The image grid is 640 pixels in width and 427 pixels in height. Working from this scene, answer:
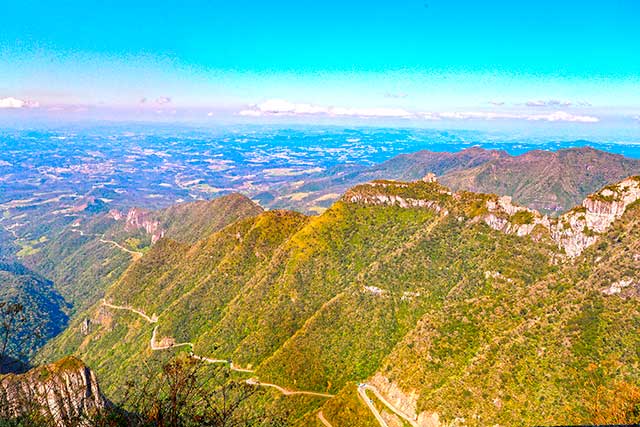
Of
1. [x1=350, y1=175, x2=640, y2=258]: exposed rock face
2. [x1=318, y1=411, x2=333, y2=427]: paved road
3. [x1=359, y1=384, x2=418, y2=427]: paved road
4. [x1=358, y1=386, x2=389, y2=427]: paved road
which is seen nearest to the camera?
[x1=359, y1=384, x2=418, y2=427]: paved road

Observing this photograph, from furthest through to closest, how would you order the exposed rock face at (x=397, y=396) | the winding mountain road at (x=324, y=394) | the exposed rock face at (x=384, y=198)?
the exposed rock face at (x=384, y=198) → the winding mountain road at (x=324, y=394) → the exposed rock face at (x=397, y=396)

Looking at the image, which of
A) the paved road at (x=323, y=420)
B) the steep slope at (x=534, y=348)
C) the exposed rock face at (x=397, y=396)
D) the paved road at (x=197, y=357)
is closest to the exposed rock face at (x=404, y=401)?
the exposed rock face at (x=397, y=396)

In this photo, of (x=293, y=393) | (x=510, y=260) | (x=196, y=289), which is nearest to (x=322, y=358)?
(x=293, y=393)

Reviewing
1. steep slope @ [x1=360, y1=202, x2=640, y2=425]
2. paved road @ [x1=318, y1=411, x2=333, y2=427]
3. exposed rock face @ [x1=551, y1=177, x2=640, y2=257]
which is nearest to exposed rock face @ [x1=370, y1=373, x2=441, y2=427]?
steep slope @ [x1=360, y1=202, x2=640, y2=425]

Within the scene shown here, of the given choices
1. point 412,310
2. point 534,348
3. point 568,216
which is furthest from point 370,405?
point 568,216

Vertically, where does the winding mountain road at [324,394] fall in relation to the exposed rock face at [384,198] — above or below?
below

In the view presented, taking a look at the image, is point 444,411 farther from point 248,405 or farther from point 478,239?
point 478,239

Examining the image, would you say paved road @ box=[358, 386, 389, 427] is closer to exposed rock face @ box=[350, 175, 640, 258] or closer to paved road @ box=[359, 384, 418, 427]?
paved road @ box=[359, 384, 418, 427]

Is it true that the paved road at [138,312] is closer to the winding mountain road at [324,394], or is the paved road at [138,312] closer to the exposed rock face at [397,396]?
the winding mountain road at [324,394]
